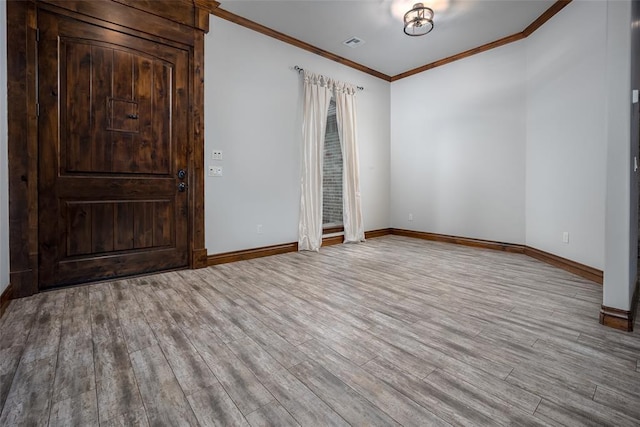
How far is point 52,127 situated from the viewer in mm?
2557

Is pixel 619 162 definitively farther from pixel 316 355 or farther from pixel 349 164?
pixel 349 164

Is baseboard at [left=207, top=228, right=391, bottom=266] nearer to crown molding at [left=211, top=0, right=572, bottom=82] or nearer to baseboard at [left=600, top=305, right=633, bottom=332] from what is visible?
crown molding at [left=211, top=0, right=572, bottom=82]

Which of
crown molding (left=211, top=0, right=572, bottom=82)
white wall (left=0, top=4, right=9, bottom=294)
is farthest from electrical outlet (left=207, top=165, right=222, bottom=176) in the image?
crown molding (left=211, top=0, right=572, bottom=82)

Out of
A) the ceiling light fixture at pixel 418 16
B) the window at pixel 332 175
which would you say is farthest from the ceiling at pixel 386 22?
the window at pixel 332 175

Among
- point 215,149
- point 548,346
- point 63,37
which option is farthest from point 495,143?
point 63,37

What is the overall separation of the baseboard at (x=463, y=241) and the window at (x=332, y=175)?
1.22 metres

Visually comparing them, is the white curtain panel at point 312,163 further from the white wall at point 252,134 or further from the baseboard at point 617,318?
the baseboard at point 617,318

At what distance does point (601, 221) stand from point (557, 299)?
109 centimetres

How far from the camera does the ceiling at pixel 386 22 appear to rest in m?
3.36

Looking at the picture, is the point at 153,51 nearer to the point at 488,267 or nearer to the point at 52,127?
the point at 52,127

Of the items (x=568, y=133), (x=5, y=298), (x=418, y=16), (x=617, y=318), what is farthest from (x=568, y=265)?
(x=5, y=298)

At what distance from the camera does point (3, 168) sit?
88.1 inches

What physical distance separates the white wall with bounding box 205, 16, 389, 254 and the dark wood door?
1.16ft

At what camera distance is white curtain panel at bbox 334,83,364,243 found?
481 cm
